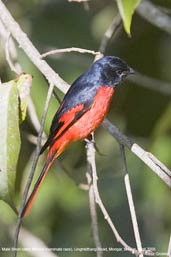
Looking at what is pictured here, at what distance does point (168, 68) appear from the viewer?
190 inches

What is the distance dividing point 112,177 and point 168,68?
2.55 ft

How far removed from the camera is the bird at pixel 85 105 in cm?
350

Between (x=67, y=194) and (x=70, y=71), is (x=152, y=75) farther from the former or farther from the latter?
(x=67, y=194)

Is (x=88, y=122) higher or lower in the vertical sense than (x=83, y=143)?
higher

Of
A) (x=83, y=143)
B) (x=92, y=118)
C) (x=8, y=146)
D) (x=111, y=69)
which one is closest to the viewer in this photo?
(x=8, y=146)

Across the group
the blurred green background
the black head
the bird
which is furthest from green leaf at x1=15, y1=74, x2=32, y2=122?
the blurred green background

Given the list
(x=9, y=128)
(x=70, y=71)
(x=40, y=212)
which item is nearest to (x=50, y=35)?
(x=70, y=71)

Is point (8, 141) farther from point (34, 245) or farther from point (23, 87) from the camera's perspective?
point (34, 245)

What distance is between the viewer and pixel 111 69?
3768 millimetres

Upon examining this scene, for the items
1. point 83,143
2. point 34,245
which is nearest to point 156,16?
point 83,143

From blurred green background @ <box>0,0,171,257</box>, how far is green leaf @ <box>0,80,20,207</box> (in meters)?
1.44

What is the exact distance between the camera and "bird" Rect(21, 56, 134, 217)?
350 cm

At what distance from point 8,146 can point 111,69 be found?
105 cm

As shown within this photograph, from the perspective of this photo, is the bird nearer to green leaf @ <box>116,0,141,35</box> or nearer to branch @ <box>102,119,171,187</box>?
branch @ <box>102,119,171,187</box>
